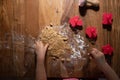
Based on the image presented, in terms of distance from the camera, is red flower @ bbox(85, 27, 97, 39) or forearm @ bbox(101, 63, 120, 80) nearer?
forearm @ bbox(101, 63, 120, 80)

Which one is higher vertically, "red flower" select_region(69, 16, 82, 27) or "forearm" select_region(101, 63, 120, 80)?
"red flower" select_region(69, 16, 82, 27)

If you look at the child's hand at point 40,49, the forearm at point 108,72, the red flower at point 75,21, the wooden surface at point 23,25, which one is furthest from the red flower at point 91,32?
the child's hand at point 40,49

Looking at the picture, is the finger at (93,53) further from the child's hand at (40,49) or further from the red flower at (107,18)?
the child's hand at (40,49)

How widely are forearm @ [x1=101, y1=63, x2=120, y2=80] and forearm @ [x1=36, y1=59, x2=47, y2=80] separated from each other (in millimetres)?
570

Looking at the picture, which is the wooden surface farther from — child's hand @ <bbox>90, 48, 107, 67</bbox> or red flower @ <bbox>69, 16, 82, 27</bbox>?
child's hand @ <bbox>90, 48, 107, 67</bbox>

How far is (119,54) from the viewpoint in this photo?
245 cm

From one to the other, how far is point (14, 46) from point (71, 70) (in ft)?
2.03

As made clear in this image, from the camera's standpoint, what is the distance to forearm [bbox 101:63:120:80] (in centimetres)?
228

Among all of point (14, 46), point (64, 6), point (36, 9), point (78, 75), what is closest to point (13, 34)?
point (14, 46)

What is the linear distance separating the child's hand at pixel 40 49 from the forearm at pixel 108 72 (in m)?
0.58

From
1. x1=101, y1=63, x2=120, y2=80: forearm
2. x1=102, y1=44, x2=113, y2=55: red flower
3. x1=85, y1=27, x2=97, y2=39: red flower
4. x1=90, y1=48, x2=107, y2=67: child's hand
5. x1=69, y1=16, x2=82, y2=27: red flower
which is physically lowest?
x1=101, y1=63, x2=120, y2=80: forearm

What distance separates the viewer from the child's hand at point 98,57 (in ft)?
7.61

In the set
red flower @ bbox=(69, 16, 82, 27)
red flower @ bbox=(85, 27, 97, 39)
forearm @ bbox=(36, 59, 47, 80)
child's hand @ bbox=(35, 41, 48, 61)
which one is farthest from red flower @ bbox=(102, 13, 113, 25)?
forearm @ bbox=(36, 59, 47, 80)

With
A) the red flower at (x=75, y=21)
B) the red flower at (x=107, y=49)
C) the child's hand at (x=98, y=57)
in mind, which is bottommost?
the child's hand at (x=98, y=57)
